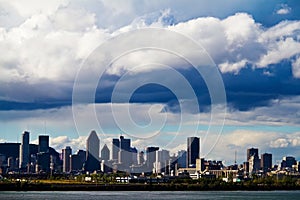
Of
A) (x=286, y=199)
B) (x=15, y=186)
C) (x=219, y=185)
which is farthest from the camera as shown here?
(x=219, y=185)

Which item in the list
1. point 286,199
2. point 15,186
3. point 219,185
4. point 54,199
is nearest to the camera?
point 54,199

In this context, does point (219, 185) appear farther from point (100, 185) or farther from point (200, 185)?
point (100, 185)

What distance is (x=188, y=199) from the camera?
12119cm

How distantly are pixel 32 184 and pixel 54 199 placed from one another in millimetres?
69344

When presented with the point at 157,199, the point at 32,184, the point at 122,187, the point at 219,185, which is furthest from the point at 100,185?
the point at 157,199

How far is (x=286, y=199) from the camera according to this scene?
417ft

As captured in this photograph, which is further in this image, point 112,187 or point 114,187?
point 114,187

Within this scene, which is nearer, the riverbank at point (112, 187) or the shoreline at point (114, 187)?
the shoreline at point (114, 187)

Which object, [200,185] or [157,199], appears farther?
[200,185]

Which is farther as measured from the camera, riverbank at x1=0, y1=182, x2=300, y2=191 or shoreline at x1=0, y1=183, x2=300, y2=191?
riverbank at x1=0, y1=182, x2=300, y2=191

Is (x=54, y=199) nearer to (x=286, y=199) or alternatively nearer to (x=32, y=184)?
(x=286, y=199)

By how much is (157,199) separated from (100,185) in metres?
72.5

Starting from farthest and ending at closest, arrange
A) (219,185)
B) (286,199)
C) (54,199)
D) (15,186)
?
(219,185) < (15,186) < (286,199) < (54,199)

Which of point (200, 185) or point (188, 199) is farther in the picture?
point (200, 185)
